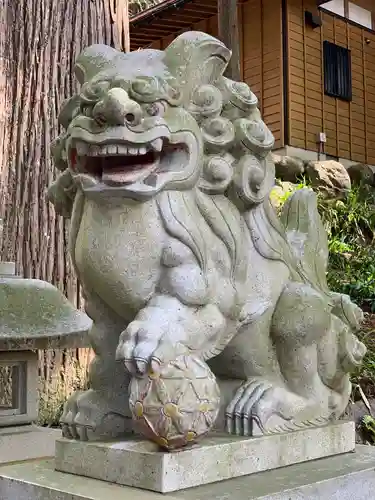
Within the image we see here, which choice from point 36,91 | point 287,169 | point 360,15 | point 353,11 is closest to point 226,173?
point 36,91

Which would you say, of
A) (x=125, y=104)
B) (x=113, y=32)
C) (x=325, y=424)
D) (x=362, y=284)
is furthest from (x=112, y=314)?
(x=362, y=284)

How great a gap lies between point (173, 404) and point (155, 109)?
624 mm

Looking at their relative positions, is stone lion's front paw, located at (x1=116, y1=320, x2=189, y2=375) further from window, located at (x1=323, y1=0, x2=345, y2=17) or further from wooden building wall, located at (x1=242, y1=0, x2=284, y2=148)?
window, located at (x1=323, y1=0, x2=345, y2=17)

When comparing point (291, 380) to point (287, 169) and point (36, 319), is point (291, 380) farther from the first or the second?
point (287, 169)

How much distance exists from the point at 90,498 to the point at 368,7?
9565mm

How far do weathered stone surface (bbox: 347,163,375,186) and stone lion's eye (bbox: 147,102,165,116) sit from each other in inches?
289

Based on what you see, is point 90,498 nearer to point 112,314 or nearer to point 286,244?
point 112,314

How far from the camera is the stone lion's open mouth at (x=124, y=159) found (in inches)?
53.1

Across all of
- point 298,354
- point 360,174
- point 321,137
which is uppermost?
point 321,137

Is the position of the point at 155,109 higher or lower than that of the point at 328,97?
lower

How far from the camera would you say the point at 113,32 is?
399cm

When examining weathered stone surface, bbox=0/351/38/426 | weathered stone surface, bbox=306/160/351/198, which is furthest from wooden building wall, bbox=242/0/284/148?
weathered stone surface, bbox=0/351/38/426

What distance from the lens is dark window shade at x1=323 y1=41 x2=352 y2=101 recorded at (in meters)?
8.71

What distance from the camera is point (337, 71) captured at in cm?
887
